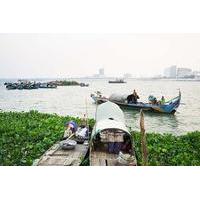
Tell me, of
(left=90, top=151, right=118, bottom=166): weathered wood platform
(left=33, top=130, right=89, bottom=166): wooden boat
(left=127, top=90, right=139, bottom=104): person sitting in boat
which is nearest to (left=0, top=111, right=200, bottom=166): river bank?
(left=33, top=130, right=89, bottom=166): wooden boat

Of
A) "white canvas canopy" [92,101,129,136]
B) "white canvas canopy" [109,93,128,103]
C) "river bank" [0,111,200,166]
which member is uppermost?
"white canvas canopy" [92,101,129,136]

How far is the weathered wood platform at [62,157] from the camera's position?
20.2 feet

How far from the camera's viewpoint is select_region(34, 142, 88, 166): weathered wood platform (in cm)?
Result: 615

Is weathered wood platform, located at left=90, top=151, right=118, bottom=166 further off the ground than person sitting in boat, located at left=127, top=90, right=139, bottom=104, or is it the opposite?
person sitting in boat, located at left=127, top=90, right=139, bottom=104

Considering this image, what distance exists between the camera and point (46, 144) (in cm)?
770

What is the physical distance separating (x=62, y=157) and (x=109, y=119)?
1682 mm

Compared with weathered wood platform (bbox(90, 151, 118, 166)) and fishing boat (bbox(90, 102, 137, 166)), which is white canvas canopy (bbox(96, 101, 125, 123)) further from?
weathered wood platform (bbox(90, 151, 118, 166))

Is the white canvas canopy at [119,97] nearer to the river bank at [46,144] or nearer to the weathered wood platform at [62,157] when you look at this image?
the river bank at [46,144]

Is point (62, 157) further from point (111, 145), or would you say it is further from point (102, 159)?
point (111, 145)

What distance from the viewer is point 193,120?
14789 millimetres
